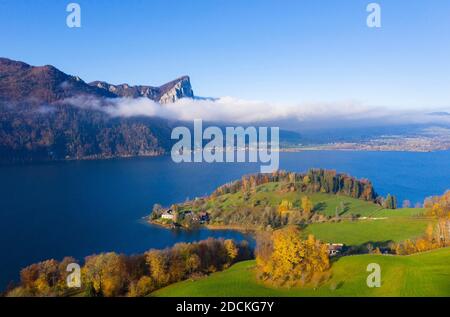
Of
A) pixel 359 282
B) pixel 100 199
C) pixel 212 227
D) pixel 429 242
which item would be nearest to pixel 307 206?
pixel 212 227

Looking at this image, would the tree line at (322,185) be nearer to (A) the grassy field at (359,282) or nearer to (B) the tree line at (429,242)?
(B) the tree line at (429,242)

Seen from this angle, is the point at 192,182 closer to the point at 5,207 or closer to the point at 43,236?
the point at 5,207

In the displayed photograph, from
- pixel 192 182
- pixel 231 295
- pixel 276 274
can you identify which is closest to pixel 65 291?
pixel 231 295

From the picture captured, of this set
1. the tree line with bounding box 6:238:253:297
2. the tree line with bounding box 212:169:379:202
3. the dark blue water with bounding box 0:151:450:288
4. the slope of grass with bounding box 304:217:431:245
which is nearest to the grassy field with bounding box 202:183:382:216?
the tree line with bounding box 212:169:379:202

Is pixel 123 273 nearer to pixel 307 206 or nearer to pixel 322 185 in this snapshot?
pixel 307 206
